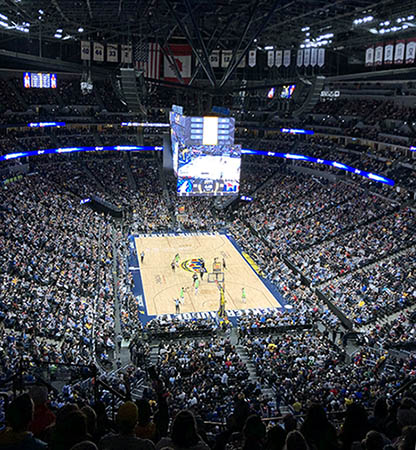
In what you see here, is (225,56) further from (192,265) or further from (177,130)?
(192,265)

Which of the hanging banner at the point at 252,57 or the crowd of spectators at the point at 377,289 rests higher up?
the hanging banner at the point at 252,57

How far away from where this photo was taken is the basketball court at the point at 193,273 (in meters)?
31.5

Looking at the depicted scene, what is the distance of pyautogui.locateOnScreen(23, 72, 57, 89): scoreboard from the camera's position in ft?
154

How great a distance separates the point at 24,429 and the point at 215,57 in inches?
1833

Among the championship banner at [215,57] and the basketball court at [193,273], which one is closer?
the basketball court at [193,273]

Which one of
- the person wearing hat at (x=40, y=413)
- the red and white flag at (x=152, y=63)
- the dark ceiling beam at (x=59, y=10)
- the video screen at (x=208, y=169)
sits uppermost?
the dark ceiling beam at (x=59, y=10)

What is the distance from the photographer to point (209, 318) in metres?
28.6

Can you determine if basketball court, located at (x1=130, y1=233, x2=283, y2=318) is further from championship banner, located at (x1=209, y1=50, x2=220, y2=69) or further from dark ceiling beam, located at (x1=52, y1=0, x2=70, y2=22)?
dark ceiling beam, located at (x1=52, y1=0, x2=70, y2=22)

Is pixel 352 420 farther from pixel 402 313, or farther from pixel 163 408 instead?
pixel 402 313

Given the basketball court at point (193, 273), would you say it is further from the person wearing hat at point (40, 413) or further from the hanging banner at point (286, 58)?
the person wearing hat at point (40, 413)

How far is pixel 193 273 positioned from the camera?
3638cm

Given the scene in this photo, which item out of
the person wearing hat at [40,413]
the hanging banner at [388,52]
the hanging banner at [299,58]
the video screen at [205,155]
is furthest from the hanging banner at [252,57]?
the person wearing hat at [40,413]

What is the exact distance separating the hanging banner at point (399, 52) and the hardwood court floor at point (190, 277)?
1770 centimetres

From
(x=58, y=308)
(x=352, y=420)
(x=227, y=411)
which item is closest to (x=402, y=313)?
(x=227, y=411)
